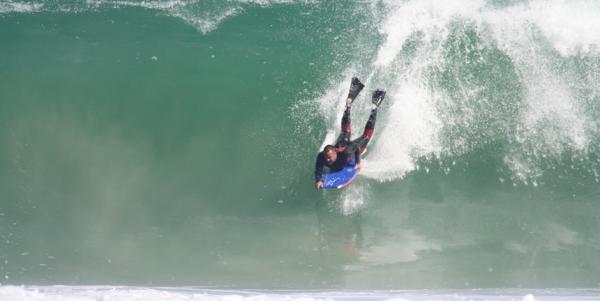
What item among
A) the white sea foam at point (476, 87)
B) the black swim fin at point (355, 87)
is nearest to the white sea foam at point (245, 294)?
the white sea foam at point (476, 87)

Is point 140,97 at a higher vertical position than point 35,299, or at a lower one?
higher

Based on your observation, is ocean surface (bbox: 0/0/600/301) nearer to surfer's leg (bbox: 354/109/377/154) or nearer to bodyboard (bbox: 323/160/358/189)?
bodyboard (bbox: 323/160/358/189)

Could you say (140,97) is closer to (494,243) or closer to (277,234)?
(277,234)

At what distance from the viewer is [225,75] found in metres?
8.94

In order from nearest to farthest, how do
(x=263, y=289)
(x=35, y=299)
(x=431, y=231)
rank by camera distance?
(x=35, y=299) < (x=263, y=289) < (x=431, y=231)

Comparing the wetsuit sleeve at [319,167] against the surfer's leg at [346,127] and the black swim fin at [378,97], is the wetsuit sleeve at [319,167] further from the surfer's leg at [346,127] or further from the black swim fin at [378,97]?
the black swim fin at [378,97]

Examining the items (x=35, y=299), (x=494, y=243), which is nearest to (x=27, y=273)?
(x=35, y=299)

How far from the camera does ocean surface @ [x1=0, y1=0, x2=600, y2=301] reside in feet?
24.1

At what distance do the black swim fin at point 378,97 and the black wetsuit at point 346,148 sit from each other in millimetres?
218

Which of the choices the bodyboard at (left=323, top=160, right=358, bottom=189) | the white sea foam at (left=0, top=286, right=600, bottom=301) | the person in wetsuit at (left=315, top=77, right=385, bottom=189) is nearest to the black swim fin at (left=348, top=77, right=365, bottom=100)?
the person in wetsuit at (left=315, top=77, right=385, bottom=189)

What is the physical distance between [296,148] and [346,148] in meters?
1.15

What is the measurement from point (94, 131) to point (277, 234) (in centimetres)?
321

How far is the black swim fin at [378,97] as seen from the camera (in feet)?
25.3

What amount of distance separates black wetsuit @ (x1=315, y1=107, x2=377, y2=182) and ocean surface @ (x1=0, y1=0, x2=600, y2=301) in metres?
0.60
